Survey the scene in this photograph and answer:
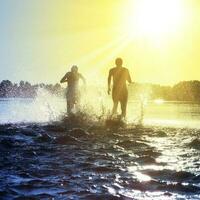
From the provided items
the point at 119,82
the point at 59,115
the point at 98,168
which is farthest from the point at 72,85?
the point at 98,168

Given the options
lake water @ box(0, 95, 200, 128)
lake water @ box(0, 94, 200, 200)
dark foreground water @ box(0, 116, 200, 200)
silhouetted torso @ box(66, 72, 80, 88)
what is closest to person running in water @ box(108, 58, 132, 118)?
lake water @ box(0, 95, 200, 128)

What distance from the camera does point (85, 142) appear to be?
13.6 m

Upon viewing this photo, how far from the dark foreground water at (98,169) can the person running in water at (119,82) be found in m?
8.00

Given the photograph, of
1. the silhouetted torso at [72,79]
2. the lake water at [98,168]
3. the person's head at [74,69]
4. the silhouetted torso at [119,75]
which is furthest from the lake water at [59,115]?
the lake water at [98,168]

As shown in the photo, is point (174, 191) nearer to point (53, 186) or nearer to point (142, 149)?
point (53, 186)

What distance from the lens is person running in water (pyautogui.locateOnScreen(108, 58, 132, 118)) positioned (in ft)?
72.4

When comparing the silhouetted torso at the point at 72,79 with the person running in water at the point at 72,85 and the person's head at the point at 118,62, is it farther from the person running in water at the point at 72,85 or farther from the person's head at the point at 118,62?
the person's head at the point at 118,62

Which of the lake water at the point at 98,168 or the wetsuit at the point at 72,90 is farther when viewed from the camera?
the wetsuit at the point at 72,90

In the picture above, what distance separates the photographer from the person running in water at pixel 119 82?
72.4 feet

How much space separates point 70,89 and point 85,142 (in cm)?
1095

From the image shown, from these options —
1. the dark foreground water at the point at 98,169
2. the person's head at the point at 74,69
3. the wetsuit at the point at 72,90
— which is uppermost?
the person's head at the point at 74,69

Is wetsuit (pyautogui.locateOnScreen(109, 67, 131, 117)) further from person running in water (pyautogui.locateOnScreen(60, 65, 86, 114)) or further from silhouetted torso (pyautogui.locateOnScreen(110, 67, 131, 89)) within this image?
person running in water (pyautogui.locateOnScreen(60, 65, 86, 114))

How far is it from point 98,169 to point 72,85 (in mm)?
15516

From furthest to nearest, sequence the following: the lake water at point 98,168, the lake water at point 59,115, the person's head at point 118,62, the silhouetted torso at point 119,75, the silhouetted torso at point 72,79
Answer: the lake water at point 59,115 < the silhouetted torso at point 72,79 < the silhouetted torso at point 119,75 < the person's head at point 118,62 < the lake water at point 98,168
